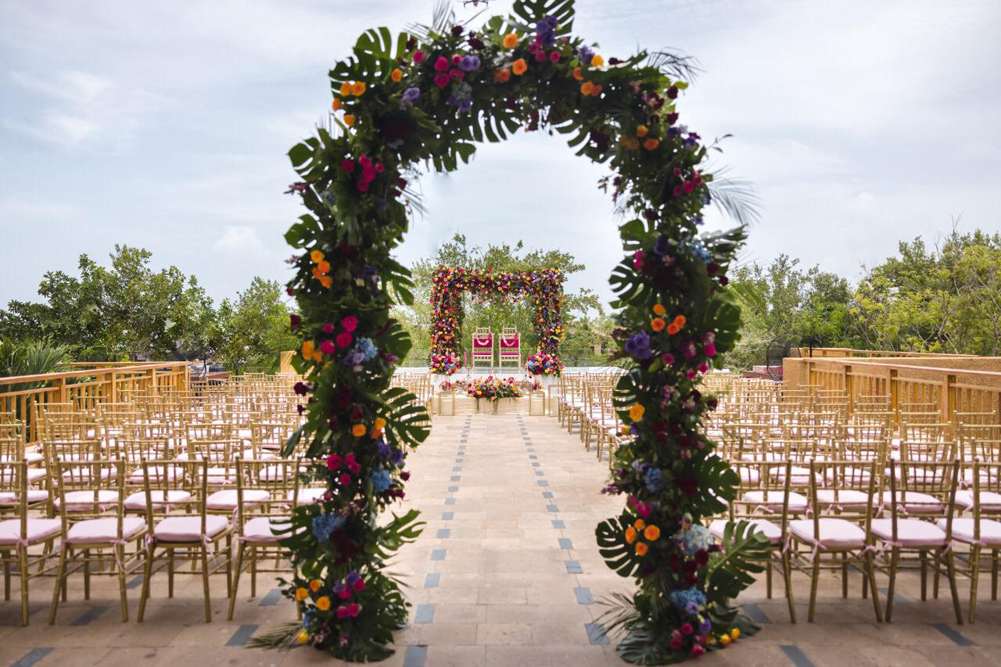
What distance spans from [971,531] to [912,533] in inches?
13.7

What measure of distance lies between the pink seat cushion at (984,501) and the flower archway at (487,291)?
1218 cm

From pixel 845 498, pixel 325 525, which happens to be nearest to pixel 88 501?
pixel 325 525

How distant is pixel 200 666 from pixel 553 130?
324cm

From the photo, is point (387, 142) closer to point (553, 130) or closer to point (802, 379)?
point (553, 130)

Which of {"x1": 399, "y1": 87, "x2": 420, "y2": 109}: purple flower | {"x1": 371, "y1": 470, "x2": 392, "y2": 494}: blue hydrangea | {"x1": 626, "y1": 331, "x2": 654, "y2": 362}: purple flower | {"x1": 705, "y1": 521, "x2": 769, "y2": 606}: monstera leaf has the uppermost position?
{"x1": 399, "y1": 87, "x2": 420, "y2": 109}: purple flower

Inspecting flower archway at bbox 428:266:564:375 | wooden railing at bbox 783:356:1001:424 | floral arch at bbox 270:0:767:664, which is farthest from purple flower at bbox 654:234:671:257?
flower archway at bbox 428:266:564:375

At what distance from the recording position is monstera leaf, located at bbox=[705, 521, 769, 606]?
3.56 m

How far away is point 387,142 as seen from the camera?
139 inches

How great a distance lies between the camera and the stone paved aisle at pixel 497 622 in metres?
3.38

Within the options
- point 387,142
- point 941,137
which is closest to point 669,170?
point 387,142

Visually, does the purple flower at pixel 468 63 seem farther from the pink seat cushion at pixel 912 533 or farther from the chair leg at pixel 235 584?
the pink seat cushion at pixel 912 533

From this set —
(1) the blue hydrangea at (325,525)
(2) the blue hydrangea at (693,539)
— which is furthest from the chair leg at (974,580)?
(1) the blue hydrangea at (325,525)

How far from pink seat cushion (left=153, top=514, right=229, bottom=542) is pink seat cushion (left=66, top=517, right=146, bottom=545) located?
14 centimetres

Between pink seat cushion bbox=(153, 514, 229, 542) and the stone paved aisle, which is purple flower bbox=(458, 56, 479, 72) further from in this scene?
pink seat cushion bbox=(153, 514, 229, 542)
